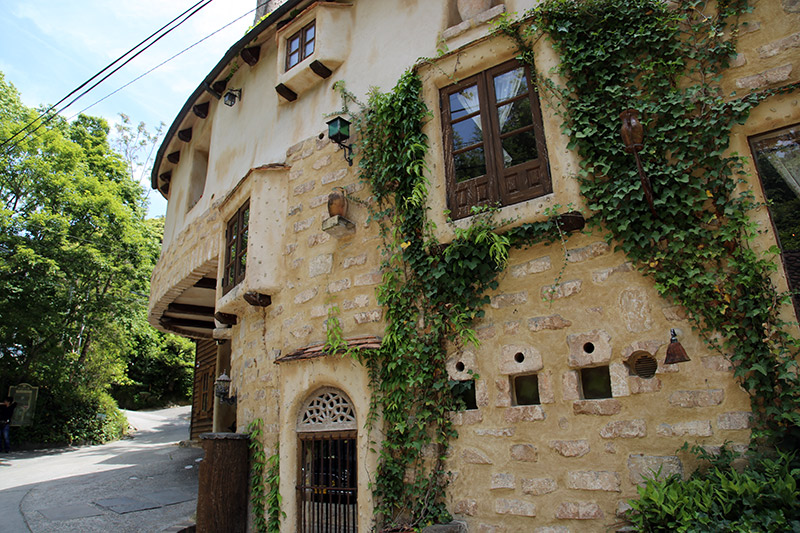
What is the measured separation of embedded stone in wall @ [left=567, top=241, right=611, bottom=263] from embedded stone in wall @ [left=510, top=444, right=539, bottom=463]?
1659mm

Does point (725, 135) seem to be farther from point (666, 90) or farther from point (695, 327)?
A: point (695, 327)

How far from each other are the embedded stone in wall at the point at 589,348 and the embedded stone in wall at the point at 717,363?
695 mm

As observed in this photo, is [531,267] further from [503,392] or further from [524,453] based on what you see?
[524,453]

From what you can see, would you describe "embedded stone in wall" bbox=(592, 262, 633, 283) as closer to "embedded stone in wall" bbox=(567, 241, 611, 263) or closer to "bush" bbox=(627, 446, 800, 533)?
"embedded stone in wall" bbox=(567, 241, 611, 263)

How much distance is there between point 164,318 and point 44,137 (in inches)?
426

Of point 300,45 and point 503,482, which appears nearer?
point 503,482

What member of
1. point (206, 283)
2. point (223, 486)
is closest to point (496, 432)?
point (223, 486)

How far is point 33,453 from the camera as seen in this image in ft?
48.6

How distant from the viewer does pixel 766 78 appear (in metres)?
4.27

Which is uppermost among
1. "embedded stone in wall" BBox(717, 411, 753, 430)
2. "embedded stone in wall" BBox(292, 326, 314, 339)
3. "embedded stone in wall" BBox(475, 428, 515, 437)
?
"embedded stone in wall" BBox(292, 326, 314, 339)

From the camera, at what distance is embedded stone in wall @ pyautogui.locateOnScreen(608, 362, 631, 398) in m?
4.16

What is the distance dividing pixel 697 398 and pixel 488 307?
6.05ft

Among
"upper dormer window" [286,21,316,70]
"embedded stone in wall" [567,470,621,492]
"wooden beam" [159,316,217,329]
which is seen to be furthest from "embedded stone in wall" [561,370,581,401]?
"wooden beam" [159,316,217,329]

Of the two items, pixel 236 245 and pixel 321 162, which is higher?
pixel 321 162
